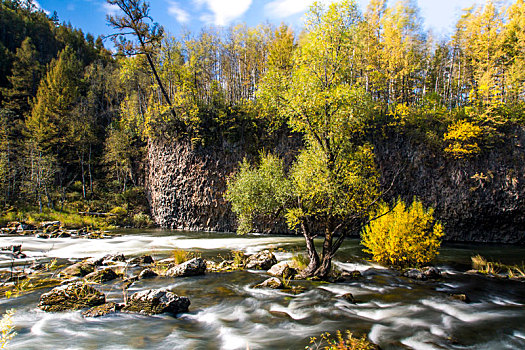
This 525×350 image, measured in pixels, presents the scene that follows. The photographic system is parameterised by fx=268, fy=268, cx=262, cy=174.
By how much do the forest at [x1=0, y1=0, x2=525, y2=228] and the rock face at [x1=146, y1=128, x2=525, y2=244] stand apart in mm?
1171

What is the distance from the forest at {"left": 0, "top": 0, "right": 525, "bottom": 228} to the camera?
12.6 metres

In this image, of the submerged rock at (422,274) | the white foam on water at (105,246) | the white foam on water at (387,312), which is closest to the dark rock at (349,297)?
the white foam on water at (387,312)

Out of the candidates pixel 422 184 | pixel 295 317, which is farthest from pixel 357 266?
pixel 422 184

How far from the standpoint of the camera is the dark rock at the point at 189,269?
12.7m

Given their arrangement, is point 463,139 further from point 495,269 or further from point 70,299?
point 70,299

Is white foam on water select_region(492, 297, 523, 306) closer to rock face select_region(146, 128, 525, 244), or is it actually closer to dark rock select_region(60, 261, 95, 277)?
rock face select_region(146, 128, 525, 244)

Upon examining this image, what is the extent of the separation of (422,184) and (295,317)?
26323 millimetres

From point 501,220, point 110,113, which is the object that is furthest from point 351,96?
point 110,113

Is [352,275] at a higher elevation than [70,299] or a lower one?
lower

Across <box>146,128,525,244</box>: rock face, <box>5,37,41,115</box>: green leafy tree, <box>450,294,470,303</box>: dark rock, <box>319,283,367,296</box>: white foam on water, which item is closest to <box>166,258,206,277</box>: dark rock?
<box>319,283,367,296</box>: white foam on water

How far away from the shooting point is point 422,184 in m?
28.8

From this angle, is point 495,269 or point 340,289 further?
point 495,269

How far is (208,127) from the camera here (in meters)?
34.8

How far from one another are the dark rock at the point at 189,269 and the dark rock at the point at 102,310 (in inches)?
165
